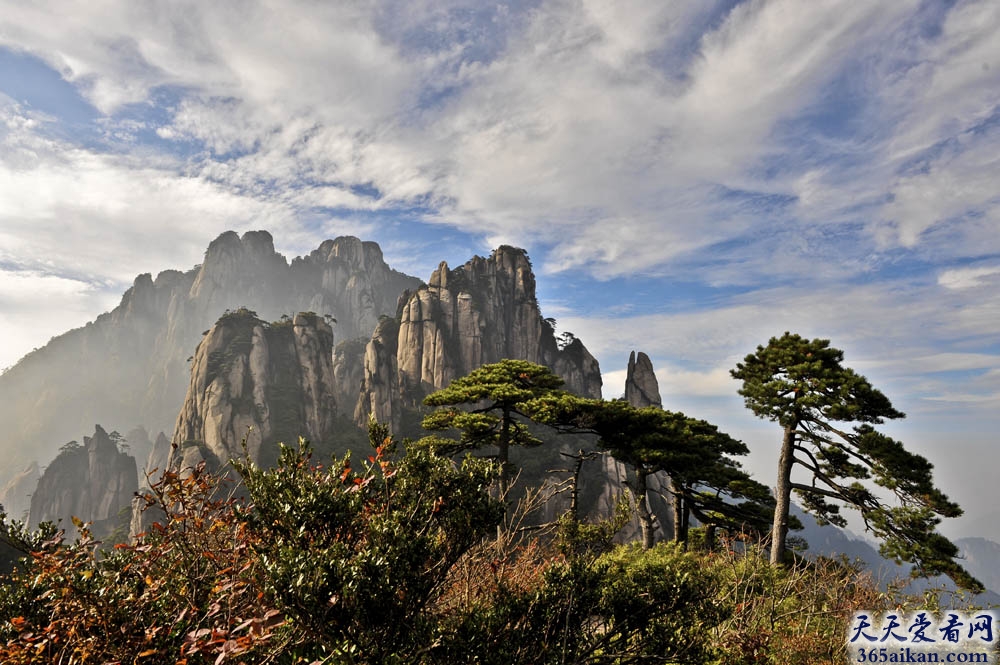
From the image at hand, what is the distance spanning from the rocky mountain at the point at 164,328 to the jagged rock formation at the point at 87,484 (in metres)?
55.0

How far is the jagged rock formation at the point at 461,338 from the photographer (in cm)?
5688

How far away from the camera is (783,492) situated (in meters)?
14.0

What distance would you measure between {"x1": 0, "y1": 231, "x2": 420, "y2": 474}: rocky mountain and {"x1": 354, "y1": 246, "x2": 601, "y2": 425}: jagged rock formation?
53.7m

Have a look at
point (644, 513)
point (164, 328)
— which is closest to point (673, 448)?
point (644, 513)

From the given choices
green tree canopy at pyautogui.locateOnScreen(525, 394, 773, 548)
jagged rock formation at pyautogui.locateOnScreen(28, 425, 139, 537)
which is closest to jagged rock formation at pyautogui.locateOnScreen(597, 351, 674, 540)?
green tree canopy at pyautogui.locateOnScreen(525, 394, 773, 548)

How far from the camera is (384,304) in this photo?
12275 centimetres

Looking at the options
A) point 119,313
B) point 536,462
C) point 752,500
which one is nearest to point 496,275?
point 536,462

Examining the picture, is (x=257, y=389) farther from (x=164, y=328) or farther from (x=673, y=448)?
(x=164, y=328)

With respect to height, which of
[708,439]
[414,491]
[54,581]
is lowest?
[54,581]

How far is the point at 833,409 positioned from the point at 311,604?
42.3 feet

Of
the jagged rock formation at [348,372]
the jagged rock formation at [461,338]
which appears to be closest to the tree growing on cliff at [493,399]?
the jagged rock formation at [461,338]

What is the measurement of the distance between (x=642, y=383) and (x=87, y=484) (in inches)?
2840

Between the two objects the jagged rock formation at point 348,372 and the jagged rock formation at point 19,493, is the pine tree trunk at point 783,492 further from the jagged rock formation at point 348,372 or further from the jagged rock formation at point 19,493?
the jagged rock formation at point 19,493

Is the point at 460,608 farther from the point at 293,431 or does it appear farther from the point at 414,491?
the point at 293,431
